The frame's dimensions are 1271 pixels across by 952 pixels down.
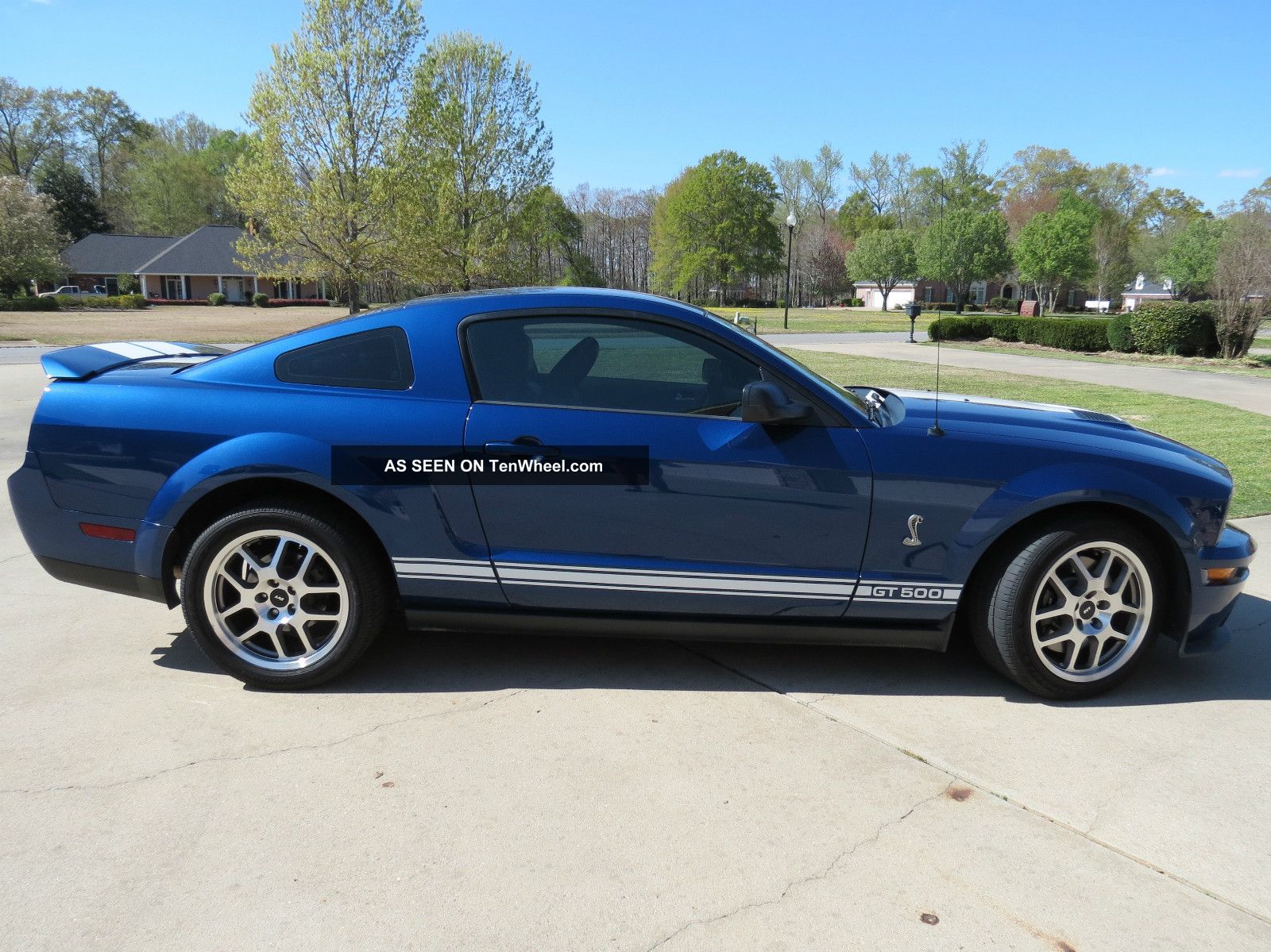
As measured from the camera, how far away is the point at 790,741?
303 centimetres

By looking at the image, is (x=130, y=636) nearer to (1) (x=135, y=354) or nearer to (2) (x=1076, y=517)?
(1) (x=135, y=354)

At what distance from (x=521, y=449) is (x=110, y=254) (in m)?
80.5

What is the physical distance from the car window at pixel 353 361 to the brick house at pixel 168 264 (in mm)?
70090

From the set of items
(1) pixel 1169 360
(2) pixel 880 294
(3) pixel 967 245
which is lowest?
(1) pixel 1169 360

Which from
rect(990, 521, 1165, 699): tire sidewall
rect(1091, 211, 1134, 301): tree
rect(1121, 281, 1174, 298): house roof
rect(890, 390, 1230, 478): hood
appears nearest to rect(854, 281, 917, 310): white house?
rect(1091, 211, 1134, 301): tree

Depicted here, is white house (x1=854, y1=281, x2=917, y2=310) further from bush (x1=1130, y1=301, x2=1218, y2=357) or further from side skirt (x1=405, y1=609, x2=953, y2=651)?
side skirt (x1=405, y1=609, x2=953, y2=651)

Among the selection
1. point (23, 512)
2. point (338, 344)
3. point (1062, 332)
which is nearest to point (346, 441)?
point (338, 344)

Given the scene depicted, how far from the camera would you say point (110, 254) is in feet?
228

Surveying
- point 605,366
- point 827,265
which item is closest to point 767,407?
point 605,366

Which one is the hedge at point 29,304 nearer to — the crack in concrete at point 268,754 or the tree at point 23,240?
the tree at point 23,240

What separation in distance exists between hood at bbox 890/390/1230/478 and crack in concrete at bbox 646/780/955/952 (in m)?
1.44

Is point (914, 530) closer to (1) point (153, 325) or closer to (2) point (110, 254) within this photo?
(1) point (153, 325)

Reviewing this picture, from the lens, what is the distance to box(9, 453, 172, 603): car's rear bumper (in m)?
3.38

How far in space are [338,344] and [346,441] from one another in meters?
0.43
